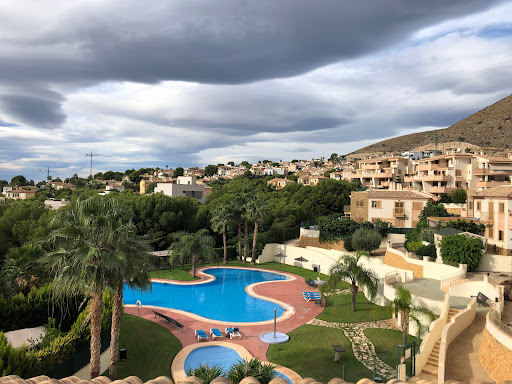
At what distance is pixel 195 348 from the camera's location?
19.0 metres

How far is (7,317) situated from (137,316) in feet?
27.4

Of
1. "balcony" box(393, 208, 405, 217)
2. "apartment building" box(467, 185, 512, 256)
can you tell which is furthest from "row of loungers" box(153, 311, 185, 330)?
"balcony" box(393, 208, 405, 217)

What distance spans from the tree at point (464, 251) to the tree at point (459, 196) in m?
24.6

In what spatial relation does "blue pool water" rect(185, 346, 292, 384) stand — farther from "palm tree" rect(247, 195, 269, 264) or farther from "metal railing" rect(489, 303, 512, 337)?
"palm tree" rect(247, 195, 269, 264)

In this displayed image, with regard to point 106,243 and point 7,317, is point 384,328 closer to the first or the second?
point 106,243

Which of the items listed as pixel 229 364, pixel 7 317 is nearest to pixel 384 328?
pixel 229 364

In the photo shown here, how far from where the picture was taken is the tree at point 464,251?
27656mm

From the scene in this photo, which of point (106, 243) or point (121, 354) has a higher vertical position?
point (106, 243)

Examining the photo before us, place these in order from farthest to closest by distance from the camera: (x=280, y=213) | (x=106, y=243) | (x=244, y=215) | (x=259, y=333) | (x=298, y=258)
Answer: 1. (x=280, y=213)
2. (x=244, y=215)
3. (x=298, y=258)
4. (x=259, y=333)
5. (x=106, y=243)

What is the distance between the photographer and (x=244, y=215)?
41469 millimetres

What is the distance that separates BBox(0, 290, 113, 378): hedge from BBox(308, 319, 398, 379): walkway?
40.9 feet

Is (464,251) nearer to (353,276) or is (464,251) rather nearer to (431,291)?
(431,291)

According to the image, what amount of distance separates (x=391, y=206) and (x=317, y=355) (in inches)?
1401

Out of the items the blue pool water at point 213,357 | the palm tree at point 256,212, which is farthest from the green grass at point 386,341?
the palm tree at point 256,212
